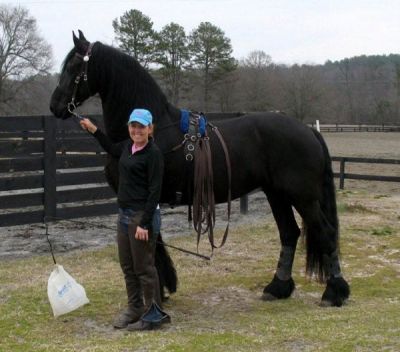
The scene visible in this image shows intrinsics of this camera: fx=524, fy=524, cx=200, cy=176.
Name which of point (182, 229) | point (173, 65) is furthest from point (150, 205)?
point (173, 65)

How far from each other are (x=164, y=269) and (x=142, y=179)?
1.30 m

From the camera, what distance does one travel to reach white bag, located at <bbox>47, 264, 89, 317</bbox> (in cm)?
425

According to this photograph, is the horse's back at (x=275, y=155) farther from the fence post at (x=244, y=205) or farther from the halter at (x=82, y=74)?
the fence post at (x=244, y=205)

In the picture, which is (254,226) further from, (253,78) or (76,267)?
(253,78)

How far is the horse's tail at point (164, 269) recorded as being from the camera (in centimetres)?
470

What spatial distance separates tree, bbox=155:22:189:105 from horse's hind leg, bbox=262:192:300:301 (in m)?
40.3

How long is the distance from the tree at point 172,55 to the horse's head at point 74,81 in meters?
40.8

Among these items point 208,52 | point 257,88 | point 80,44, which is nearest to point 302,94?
point 257,88

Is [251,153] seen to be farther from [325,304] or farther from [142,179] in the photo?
[325,304]

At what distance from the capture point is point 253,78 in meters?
56.3

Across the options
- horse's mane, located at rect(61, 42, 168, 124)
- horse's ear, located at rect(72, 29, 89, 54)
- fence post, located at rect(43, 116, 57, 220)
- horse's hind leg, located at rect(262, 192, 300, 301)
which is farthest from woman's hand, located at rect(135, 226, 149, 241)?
fence post, located at rect(43, 116, 57, 220)

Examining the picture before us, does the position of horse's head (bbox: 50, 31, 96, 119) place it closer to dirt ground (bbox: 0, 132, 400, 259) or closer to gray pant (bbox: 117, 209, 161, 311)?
gray pant (bbox: 117, 209, 161, 311)

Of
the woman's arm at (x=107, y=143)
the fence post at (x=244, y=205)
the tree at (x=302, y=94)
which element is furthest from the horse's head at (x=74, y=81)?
the tree at (x=302, y=94)

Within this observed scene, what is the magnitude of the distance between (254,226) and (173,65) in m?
39.4
